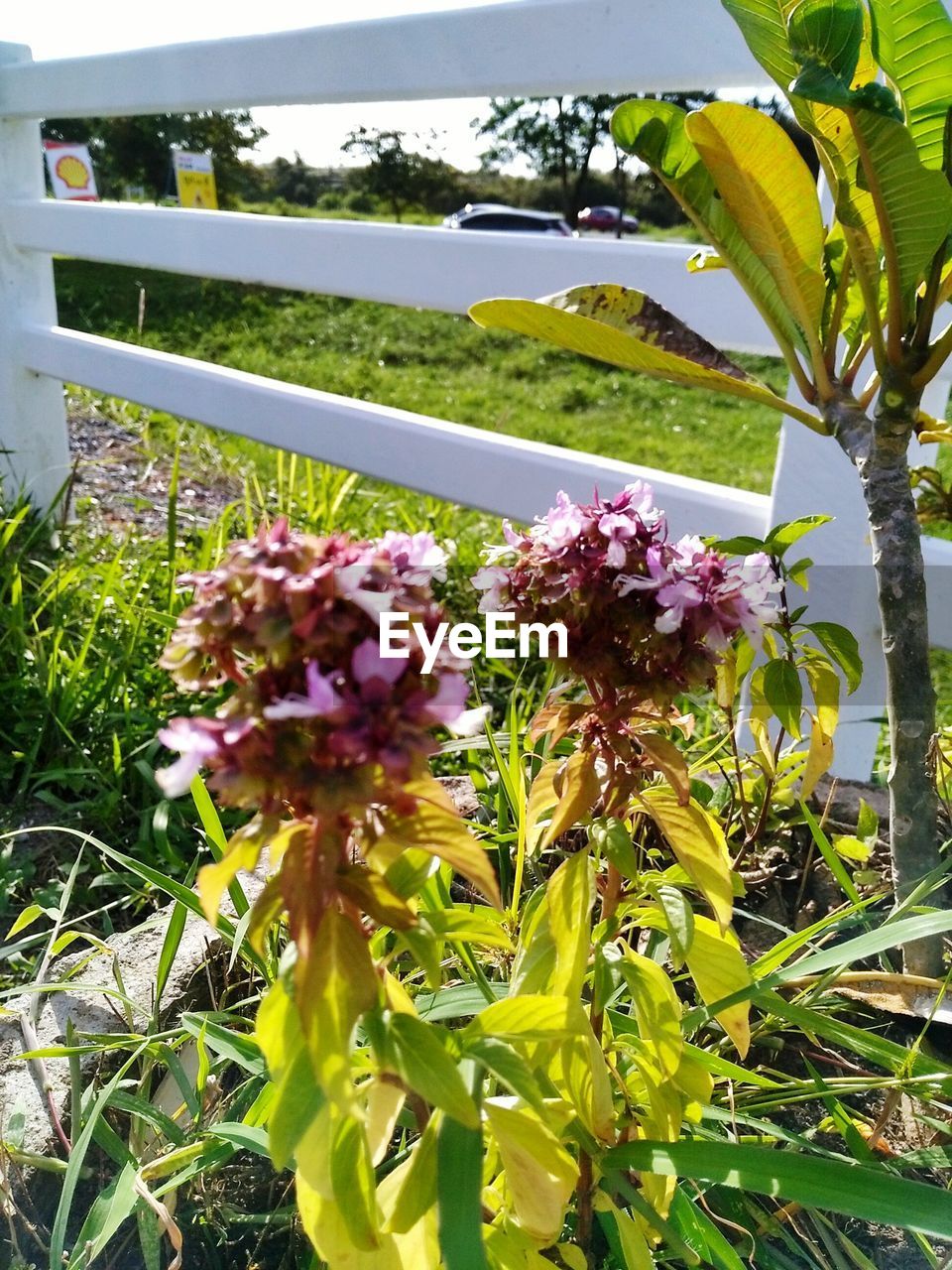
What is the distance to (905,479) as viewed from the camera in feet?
2.88

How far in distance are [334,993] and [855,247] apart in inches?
28.2

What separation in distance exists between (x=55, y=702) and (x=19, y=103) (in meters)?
1.69

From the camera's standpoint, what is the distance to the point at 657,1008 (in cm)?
67

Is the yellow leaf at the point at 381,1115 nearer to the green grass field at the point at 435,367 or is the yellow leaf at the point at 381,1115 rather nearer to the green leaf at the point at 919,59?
the green leaf at the point at 919,59

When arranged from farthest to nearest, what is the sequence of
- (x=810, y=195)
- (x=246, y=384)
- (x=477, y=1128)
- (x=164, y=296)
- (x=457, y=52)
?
(x=164, y=296), (x=246, y=384), (x=457, y=52), (x=810, y=195), (x=477, y=1128)

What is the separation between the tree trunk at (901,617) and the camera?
865 millimetres

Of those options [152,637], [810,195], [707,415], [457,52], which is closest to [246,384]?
[152,637]

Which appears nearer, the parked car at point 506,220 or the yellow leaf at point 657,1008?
the yellow leaf at point 657,1008

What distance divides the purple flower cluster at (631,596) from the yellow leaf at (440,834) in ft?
0.69

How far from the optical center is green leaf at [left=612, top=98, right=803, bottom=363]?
3.04ft

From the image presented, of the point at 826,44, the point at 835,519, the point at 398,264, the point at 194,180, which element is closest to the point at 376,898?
the point at 826,44

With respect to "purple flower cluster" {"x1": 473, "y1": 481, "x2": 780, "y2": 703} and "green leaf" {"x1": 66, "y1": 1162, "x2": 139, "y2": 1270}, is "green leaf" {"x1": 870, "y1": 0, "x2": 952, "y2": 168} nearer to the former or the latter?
"purple flower cluster" {"x1": 473, "y1": 481, "x2": 780, "y2": 703}

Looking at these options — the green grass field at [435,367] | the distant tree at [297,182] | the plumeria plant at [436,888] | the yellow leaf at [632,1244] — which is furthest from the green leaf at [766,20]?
the distant tree at [297,182]

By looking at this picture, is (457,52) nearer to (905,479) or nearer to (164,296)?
(905,479)
